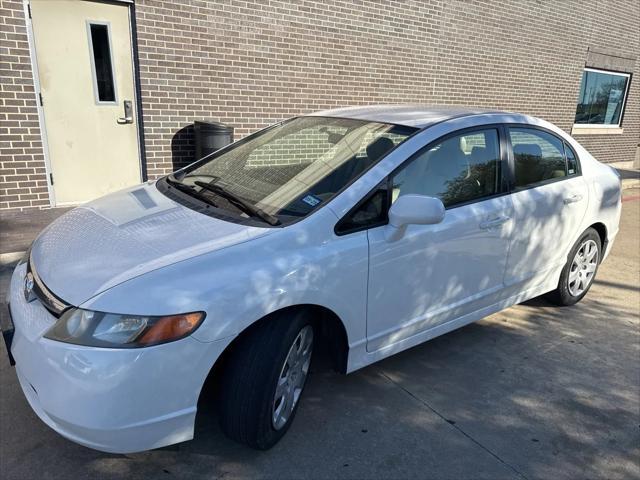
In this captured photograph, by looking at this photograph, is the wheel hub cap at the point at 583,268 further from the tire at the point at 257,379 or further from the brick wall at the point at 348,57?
the brick wall at the point at 348,57

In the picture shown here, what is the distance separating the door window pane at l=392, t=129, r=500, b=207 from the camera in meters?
2.96

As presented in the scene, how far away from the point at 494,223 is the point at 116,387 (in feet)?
7.96

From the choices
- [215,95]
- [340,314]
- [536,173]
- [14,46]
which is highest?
[14,46]

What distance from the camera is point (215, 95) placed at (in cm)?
659

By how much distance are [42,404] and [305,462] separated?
122cm

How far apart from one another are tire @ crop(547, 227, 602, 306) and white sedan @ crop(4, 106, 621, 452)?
0.93ft

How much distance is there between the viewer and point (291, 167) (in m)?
3.07

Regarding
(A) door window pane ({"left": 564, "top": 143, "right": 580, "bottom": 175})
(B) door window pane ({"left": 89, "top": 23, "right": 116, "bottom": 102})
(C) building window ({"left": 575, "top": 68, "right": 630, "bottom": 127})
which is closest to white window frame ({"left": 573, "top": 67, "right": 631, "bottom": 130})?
(C) building window ({"left": 575, "top": 68, "right": 630, "bottom": 127})

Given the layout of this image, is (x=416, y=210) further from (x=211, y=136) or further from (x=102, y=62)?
(x=102, y=62)

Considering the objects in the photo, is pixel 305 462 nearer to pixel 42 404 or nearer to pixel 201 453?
pixel 201 453

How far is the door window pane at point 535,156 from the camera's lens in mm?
3593

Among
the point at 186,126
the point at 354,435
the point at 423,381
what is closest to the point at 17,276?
the point at 354,435

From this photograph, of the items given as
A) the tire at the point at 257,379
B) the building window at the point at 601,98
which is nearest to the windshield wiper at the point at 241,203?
the tire at the point at 257,379

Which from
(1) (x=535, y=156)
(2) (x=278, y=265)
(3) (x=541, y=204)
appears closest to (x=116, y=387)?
(2) (x=278, y=265)
